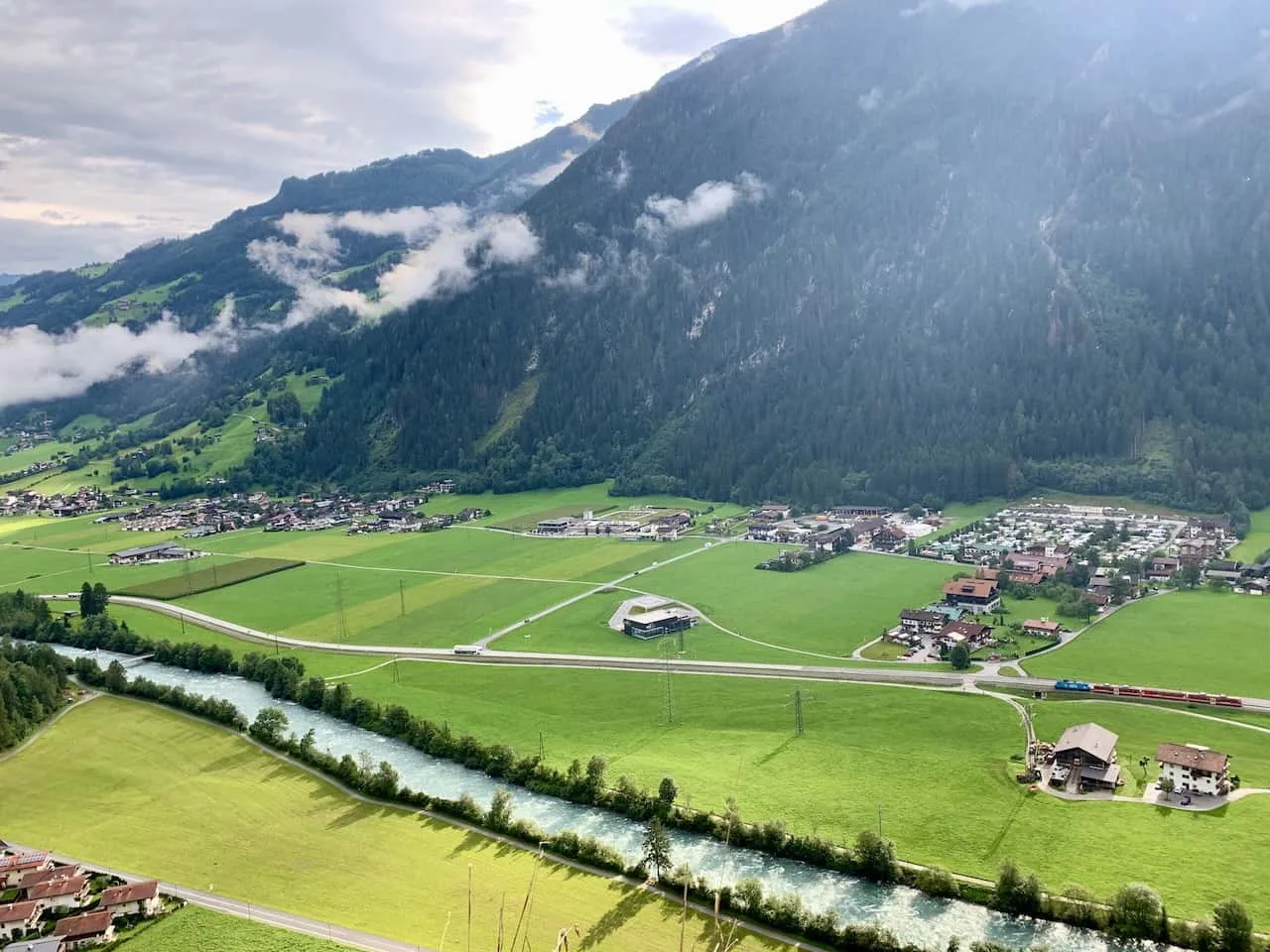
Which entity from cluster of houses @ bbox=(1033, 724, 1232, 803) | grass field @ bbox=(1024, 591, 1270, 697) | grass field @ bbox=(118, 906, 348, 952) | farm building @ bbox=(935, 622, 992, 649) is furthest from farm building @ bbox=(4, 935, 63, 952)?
grass field @ bbox=(1024, 591, 1270, 697)

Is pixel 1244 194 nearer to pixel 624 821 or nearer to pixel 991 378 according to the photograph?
pixel 991 378

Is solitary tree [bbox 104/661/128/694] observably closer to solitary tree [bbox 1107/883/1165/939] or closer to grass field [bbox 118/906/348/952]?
grass field [bbox 118/906/348/952]

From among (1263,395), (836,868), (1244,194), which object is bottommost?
(836,868)

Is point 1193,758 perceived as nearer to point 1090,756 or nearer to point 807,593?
point 1090,756

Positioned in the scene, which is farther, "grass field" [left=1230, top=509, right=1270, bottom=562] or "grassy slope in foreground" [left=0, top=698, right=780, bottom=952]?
"grass field" [left=1230, top=509, right=1270, bottom=562]

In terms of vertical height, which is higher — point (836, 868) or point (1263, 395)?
point (1263, 395)

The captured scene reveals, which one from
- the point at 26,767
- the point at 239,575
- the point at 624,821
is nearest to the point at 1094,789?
the point at 624,821

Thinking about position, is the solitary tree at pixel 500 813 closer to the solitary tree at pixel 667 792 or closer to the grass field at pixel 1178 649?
the solitary tree at pixel 667 792
